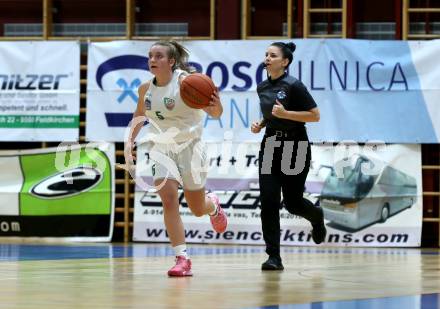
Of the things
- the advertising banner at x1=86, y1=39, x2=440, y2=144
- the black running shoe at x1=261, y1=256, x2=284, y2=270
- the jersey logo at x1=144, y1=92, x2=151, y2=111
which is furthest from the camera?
the advertising banner at x1=86, y1=39, x2=440, y2=144

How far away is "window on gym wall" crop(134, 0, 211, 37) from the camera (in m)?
11.8

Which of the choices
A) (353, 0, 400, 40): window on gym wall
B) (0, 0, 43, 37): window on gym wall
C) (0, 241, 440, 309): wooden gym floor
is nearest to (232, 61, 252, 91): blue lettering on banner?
(353, 0, 400, 40): window on gym wall

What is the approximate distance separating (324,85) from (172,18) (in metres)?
2.39

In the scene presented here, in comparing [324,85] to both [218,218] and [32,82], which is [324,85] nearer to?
[32,82]

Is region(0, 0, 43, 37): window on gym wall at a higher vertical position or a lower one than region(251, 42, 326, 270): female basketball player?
higher

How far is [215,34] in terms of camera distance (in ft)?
37.3

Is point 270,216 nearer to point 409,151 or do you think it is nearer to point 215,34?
point 409,151

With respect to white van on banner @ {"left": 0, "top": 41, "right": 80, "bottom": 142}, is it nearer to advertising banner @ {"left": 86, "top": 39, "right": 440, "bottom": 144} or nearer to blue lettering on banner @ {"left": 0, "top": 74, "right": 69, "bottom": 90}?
blue lettering on banner @ {"left": 0, "top": 74, "right": 69, "bottom": 90}

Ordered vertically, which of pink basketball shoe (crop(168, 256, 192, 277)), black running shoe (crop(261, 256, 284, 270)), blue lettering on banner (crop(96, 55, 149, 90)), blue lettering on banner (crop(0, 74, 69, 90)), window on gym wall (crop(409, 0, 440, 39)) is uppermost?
window on gym wall (crop(409, 0, 440, 39))

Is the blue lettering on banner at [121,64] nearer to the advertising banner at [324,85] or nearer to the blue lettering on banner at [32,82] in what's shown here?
the advertising banner at [324,85]

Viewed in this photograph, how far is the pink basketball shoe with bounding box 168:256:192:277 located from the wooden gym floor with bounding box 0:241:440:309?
0.09 metres

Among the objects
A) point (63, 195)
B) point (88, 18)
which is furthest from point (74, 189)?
point (88, 18)

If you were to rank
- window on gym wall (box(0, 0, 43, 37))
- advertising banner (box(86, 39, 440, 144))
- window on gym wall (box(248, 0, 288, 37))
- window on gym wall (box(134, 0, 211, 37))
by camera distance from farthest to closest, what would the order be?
window on gym wall (box(0, 0, 43, 37)), window on gym wall (box(134, 0, 211, 37)), window on gym wall (box(248, 0, 288, 37)), advertising banner (box(86, 39, 440, 144))

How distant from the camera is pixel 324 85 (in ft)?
34.7
